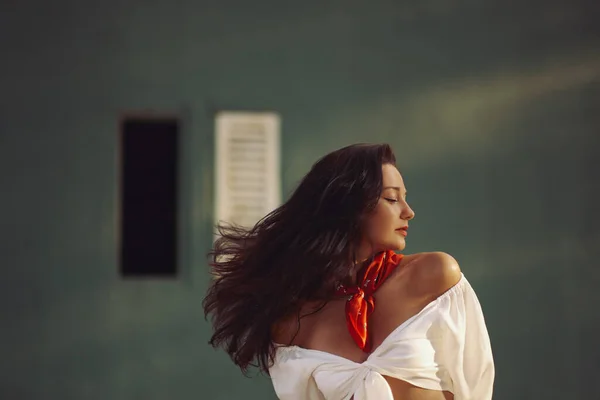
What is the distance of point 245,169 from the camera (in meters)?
5.96

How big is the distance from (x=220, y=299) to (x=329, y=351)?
0.47 metres

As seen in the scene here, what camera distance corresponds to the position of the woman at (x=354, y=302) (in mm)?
2865

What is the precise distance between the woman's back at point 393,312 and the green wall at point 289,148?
2.91 metres

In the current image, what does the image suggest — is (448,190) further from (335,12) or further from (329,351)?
(329,351)

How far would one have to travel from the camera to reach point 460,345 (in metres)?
2.86

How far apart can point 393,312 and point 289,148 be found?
124 inches

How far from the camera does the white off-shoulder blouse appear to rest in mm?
2838

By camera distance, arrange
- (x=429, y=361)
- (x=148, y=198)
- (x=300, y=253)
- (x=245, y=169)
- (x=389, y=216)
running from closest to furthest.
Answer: (x=429, y=361) → (x=389, y=216) → (x=300, y=253) → (x=245, y=169) → (x=148, y=198)

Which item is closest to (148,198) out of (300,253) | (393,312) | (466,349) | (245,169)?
(245,169)

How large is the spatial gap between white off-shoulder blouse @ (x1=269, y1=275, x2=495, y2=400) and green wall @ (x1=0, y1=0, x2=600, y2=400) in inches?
121

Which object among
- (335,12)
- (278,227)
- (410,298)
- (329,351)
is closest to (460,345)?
(410,298)

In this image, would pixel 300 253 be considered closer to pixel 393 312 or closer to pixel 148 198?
pixel 393 312

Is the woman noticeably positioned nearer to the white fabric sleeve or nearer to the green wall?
the white fabric sleeve

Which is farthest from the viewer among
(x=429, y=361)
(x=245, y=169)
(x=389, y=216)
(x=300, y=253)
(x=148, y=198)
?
(x=148, y=198)
